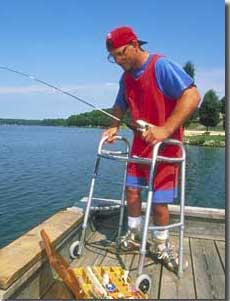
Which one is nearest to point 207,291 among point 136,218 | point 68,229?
point 136,218

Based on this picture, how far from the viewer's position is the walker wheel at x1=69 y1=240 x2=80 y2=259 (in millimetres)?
4344

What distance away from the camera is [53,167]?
35.1m

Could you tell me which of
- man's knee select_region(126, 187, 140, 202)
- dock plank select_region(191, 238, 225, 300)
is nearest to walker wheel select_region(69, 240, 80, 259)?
man's knee select_region(126, 187, 140, 202)

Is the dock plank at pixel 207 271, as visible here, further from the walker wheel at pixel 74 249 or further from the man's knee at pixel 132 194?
the walker wheel at pixel 74 249

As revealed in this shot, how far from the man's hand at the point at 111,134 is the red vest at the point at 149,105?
0.30 m

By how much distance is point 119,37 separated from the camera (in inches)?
149

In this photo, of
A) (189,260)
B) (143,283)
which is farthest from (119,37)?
(189,260)

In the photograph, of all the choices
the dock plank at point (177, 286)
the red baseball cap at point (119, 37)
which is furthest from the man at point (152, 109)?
the dock plank at point (177, 286)

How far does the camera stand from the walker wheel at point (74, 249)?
4.34 metres

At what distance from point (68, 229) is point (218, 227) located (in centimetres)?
196

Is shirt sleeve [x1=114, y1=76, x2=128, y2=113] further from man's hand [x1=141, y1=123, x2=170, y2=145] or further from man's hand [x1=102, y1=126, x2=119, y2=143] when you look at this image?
man's hand [x1=141, y1=123, x2=170, y2=145]

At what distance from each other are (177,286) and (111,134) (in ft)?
5.32

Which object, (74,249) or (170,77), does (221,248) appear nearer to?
(74,249)

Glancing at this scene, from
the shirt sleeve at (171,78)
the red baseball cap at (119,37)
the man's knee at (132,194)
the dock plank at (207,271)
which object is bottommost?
the dock plank at (207,271)
